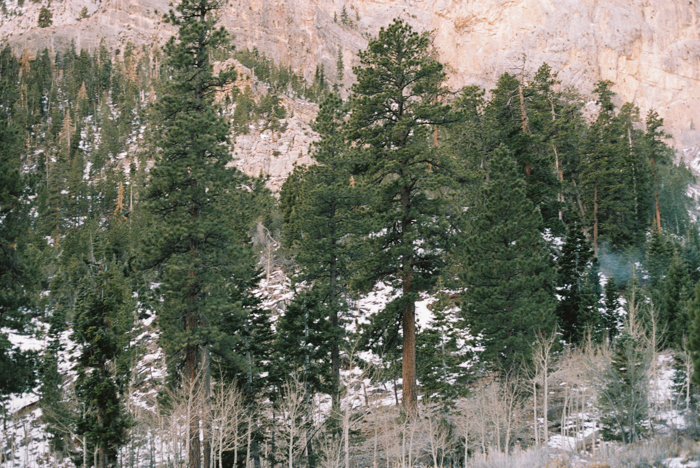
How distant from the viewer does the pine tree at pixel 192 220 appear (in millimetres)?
16078

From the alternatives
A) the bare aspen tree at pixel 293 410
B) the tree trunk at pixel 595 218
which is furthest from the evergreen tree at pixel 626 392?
the tree trunk at pixel 595 218

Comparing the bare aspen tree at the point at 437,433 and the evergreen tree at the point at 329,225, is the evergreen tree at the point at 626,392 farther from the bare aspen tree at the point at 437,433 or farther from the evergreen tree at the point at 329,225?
the evergreen tree at the point at 329,225

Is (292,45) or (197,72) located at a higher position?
(292,45)

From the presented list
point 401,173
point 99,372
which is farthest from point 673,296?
point 99,372

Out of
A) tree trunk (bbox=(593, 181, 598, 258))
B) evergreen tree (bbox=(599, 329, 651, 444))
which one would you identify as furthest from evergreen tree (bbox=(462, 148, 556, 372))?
tree trunk (bbox=(593, 181, 598, 258))

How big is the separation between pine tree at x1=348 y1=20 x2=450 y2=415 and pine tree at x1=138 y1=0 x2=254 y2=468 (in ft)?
16.2

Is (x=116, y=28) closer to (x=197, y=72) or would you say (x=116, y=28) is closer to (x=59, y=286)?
(x=59, y=286)

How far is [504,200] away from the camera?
22.3 meters

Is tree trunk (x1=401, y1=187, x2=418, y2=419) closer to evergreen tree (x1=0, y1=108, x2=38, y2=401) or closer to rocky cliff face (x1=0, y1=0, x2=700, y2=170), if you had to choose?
evergreen tree (x1=0, y1=108, x2=38, y2=401)

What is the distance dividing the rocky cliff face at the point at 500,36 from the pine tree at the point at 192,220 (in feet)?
341

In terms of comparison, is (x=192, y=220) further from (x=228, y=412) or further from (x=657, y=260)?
(x=657, y=260)

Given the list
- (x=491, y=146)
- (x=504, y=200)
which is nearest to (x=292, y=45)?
(x=491, y=146)

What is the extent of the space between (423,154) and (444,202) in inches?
76.8

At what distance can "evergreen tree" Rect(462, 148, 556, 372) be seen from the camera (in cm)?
2070
